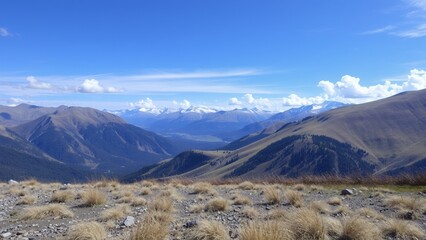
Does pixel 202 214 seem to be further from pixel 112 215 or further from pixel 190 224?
pixel 112 215

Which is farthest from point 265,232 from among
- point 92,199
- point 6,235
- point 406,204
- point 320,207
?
point 92,199

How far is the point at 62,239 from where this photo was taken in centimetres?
951

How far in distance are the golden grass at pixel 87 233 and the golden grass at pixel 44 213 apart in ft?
12.7

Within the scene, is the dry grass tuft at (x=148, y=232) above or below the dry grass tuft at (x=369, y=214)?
above

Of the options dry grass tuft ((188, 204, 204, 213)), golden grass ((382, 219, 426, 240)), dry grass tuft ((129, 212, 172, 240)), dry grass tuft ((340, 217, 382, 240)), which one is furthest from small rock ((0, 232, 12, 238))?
golden grass ((382, 219, 426, 240))

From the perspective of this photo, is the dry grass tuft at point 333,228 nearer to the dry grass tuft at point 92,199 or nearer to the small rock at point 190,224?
the small rock at point 190,224

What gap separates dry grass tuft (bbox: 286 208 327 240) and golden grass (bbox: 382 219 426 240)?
2.03 m

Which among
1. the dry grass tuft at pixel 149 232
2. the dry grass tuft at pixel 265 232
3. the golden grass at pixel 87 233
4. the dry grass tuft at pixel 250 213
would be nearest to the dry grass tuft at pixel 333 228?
the dry grass tuft at pixel 265 232

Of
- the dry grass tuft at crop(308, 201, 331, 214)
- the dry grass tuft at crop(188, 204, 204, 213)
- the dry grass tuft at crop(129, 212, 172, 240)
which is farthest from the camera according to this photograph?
the dry grass tuft at crop(188, 204, 204, 213)

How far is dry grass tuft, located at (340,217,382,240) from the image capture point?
30.8 feet

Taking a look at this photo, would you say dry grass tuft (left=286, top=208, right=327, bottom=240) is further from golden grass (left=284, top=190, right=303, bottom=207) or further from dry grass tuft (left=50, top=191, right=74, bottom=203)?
dry grass tuft (left=50, top=191, right=74, bottom=203)

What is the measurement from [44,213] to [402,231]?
38.9 feet

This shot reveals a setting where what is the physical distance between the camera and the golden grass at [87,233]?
30.3 feet

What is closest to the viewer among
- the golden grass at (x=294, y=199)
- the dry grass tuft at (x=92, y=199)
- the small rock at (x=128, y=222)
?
the small rock at (x=128, y=222)
